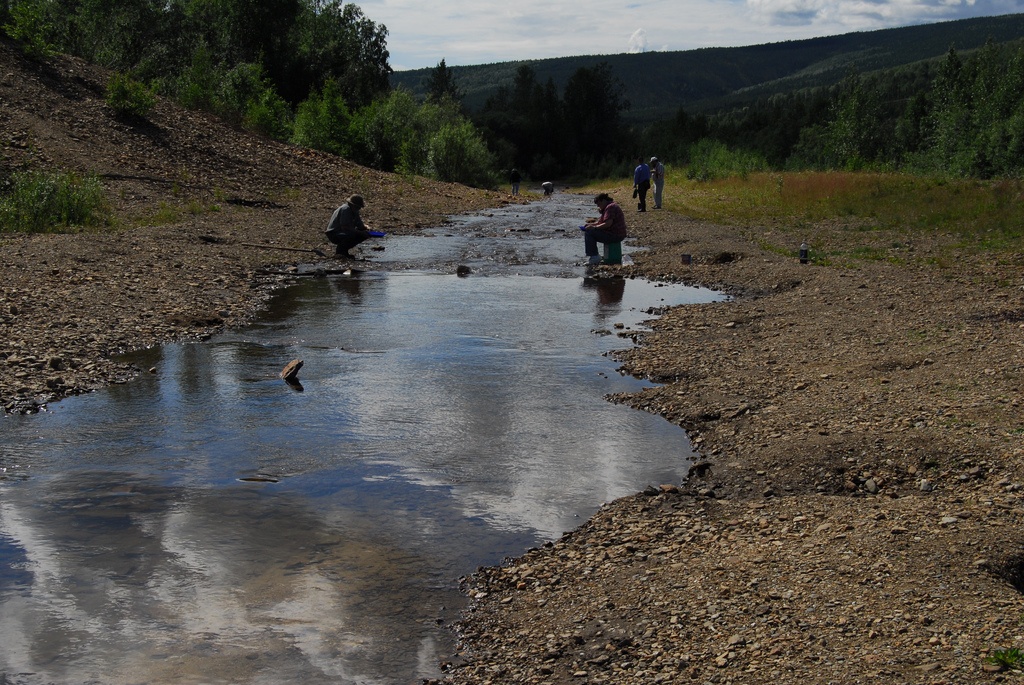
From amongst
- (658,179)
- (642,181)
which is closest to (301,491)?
(642,181)

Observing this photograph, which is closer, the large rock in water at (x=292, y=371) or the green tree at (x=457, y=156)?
the large rock in water at (x=292, y=371)

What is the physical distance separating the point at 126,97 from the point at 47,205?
12.8 meters

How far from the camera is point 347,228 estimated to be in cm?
2114

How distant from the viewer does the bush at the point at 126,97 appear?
104ft

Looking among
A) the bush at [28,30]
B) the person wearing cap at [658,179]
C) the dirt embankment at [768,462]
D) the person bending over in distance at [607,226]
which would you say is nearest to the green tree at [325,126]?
the bush at [28,30]

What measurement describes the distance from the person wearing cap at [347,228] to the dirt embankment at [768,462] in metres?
1.33

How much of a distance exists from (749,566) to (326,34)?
73.3 meters

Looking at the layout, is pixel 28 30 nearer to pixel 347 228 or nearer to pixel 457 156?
pixel 347 228

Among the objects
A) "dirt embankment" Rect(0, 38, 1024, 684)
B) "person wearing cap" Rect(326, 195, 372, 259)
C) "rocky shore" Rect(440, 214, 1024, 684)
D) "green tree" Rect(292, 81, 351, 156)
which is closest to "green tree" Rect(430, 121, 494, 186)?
"green tree" Rect(292, 81, 351, 156)

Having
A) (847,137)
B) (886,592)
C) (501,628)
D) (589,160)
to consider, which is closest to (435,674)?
(501,628)

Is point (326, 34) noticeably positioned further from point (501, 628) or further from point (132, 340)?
point (501, 628)

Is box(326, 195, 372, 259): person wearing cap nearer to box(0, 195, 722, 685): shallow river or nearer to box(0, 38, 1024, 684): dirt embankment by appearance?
box(0, 38, 1024, 684): dirt embankment

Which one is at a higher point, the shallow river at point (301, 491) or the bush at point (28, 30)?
the bush at point (28, 30)

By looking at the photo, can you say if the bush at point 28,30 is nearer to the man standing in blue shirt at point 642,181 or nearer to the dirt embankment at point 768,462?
the dirt embankment at point 768,462
